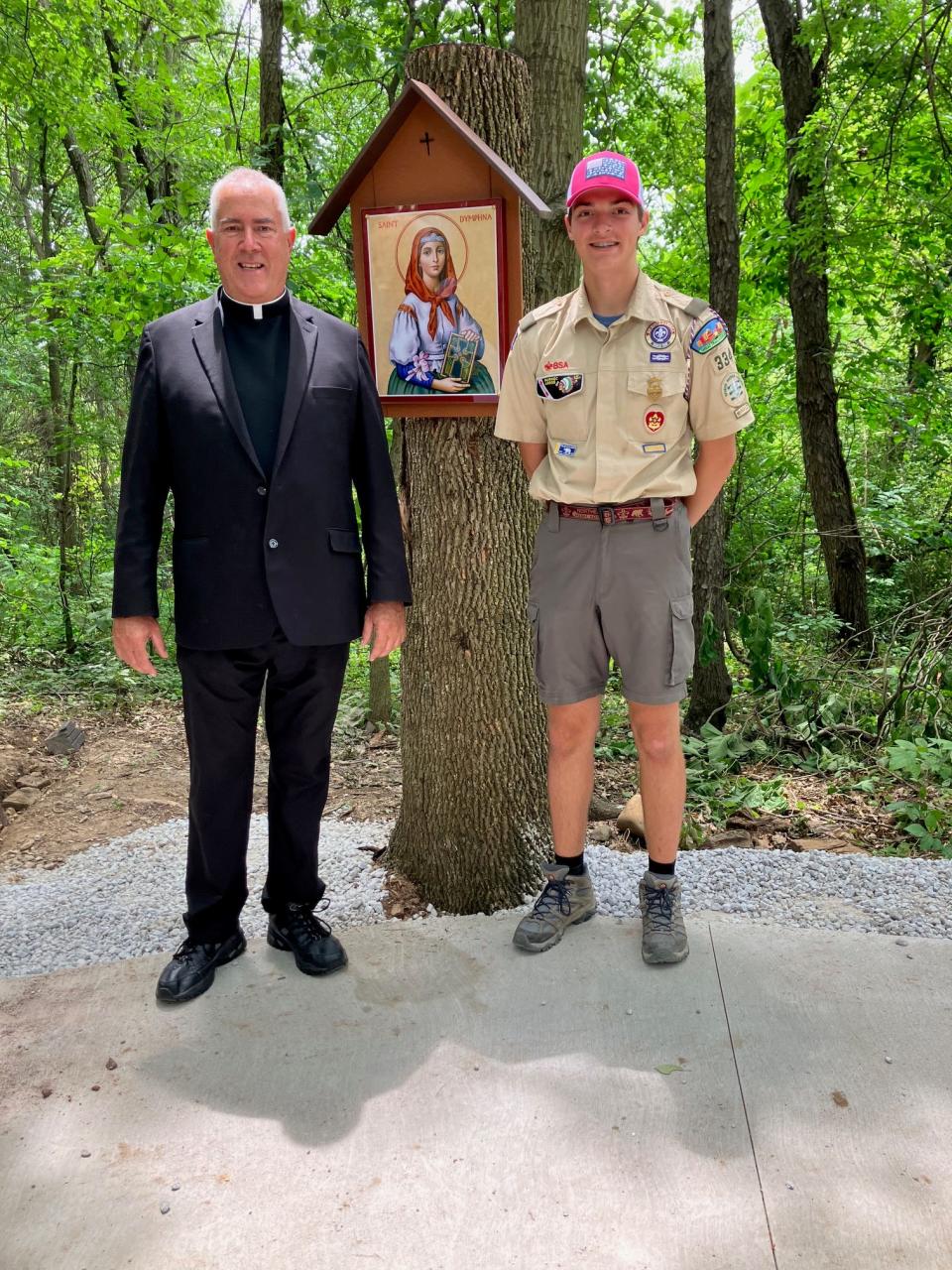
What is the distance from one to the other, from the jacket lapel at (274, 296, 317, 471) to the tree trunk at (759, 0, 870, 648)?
21.0ft

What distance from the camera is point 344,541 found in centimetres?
256

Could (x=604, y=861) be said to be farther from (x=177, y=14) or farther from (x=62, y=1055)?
(x=177, y=14)

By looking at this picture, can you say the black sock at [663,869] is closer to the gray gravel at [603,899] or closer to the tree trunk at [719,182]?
the gray gravel at [603,899]

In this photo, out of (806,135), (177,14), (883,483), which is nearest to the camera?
(806,135)

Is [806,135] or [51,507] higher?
[806,135]

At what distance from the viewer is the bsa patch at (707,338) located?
8.35ft

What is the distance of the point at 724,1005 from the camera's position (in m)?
2.49

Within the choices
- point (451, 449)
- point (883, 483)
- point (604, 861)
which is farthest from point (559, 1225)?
point (883, 483)

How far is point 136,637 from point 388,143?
1.65 m

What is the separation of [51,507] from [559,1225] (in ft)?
39.3

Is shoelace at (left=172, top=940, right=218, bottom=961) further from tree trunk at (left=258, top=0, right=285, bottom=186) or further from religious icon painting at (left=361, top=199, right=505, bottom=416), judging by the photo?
tree trunk at (left=258, top=0, right=285, bottom=186)

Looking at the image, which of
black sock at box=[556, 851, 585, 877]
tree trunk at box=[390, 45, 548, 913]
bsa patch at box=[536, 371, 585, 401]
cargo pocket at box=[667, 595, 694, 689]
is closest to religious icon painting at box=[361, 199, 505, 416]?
tree trunk at box=[390, 45, 548, 913]

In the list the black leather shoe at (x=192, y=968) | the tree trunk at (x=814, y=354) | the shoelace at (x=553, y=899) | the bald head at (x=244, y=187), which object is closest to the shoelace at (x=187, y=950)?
the black leather shoe at (x=192, y=968)

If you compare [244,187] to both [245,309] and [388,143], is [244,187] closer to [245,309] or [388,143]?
[245,309]
